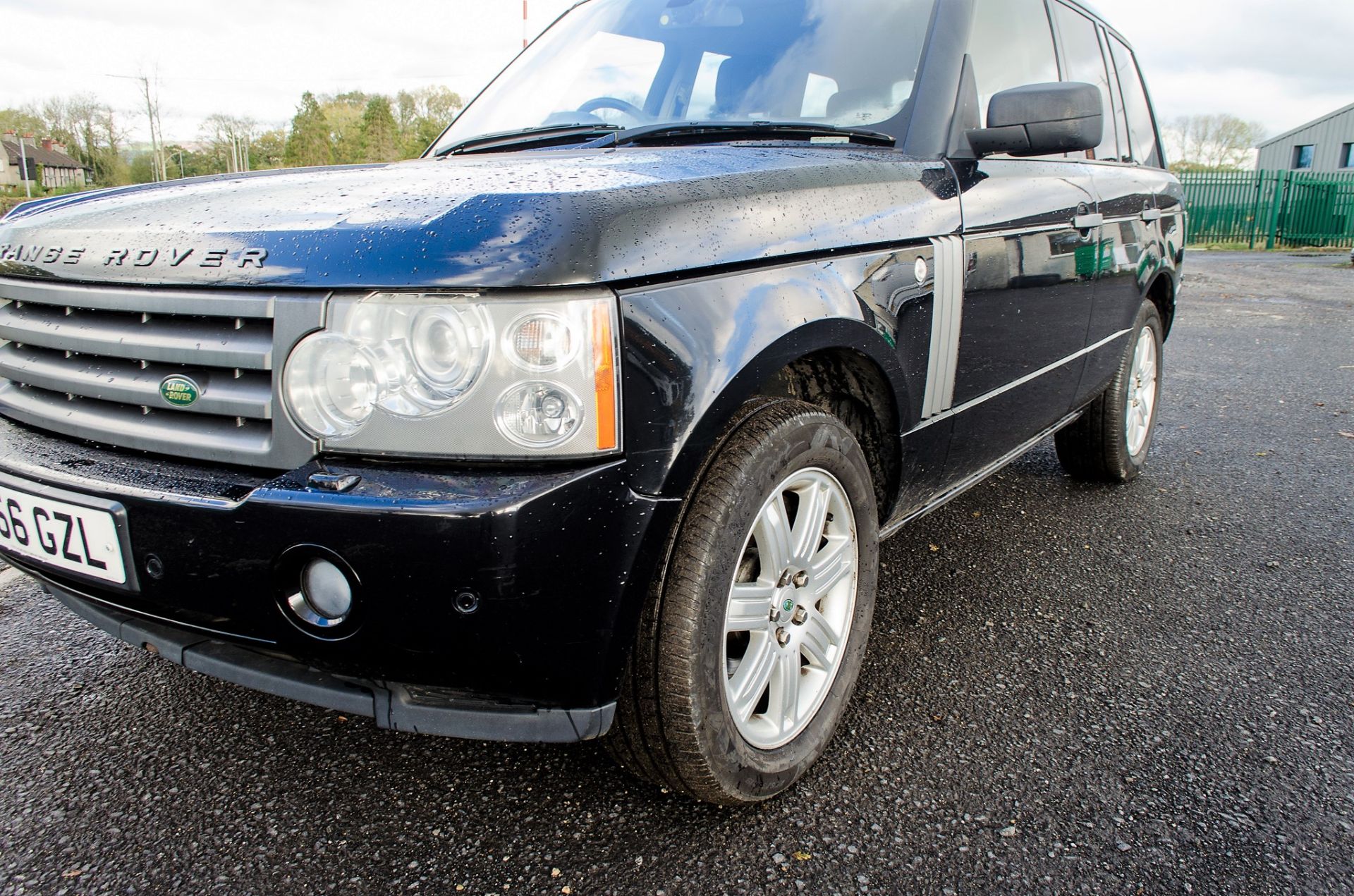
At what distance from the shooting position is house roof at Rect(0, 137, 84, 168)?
79.7 metres

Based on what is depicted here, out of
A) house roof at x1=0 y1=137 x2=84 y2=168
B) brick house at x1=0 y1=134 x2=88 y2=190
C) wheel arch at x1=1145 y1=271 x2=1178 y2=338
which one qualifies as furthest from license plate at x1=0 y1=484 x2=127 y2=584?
house roof at x1=0 y1=137 x2=84 y2=168

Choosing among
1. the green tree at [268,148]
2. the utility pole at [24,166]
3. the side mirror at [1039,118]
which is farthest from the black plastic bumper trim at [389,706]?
the utility pole at [24,166]

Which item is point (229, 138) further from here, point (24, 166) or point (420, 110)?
point (24, 166)

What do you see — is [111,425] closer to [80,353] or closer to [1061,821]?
[80,353]

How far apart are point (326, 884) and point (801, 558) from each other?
101 centimetres

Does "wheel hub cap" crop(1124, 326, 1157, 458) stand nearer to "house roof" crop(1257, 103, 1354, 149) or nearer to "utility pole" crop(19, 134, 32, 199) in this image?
"house roof" crop(1257, 103, 1354, 149)

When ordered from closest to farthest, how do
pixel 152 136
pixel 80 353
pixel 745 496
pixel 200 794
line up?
1. pixel 745 496
2. pixel 80 353
3. pixel 200 794
4. pixel 152 136

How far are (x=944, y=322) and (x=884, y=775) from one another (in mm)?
997

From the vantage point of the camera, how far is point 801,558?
5.92 ft

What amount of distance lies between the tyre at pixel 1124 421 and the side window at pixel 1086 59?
708 millimetres

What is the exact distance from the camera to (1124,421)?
3738mm

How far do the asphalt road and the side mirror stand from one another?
1.27 m

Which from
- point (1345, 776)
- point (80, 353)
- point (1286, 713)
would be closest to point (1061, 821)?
point (1345, 776)

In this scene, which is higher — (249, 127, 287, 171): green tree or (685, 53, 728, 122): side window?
(249, 127, 287, 171): green tree
